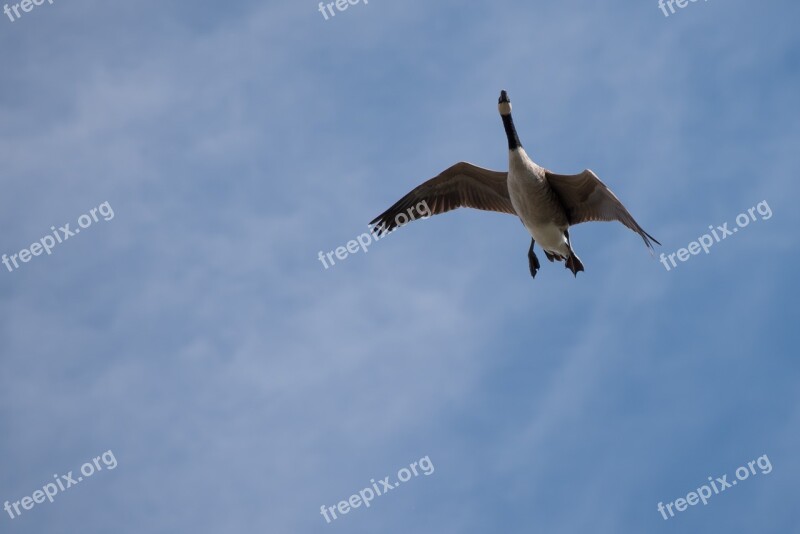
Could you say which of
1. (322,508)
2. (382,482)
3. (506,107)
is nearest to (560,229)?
(506,107)

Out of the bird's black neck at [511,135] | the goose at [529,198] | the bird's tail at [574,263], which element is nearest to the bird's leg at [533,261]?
the goose at [529,198]

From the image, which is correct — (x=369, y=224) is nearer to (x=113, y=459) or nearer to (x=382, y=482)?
(x=382, y=482)

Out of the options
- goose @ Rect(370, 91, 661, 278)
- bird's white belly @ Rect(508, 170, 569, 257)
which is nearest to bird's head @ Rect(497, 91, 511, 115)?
goose @ Rect(370, 91, 661, 278)

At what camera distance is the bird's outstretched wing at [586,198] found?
1739 centimetres

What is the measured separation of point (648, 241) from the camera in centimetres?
1598

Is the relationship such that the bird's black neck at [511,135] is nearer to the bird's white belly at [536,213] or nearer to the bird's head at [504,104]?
the bird's head at [504,104]

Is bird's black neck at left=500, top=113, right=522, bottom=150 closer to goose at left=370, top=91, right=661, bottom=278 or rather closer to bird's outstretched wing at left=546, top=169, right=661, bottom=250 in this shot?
goose at left=370, top=91, right=661, bottom=278

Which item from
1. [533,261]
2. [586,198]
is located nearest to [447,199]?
[533,261]

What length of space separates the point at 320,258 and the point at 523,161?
15.8ft

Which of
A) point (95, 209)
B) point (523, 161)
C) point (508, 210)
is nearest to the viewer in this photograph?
point (523, 161)

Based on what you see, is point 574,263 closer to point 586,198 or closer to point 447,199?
point 586,198

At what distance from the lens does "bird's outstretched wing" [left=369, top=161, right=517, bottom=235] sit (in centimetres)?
1923

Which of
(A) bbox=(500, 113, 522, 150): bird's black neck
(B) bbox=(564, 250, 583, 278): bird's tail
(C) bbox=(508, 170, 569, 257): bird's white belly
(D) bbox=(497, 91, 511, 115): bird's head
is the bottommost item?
(B) bbox=(564, 250, 583, 278): bird's tail

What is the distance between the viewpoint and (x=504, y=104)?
1847 centimetres
